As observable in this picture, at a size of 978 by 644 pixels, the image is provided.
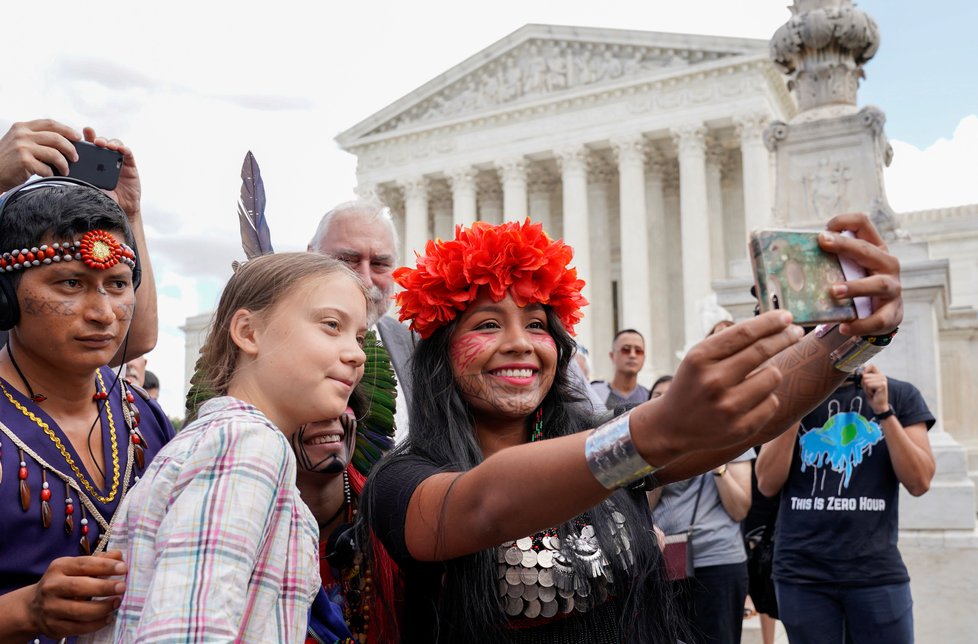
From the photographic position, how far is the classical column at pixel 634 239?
3703 cm

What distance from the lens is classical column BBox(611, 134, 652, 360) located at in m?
37.0

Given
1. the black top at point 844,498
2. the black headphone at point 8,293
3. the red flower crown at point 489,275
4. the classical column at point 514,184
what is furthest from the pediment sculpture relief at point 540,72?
the black headphone at point 8,293

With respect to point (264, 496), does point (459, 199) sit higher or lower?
higher

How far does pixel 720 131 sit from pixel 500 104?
11.1 metres

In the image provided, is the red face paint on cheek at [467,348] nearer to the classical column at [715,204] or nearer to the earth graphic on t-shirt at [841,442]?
the earth graphic on t-shirt at [841,442]

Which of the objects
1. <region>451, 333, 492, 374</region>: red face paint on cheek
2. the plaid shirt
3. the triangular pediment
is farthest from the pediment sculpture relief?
the plaid shirt

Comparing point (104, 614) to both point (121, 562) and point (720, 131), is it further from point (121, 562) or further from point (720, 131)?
point (720, 131)

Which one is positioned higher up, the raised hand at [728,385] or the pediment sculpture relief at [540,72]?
the pediment sculpture relief at [540,72]

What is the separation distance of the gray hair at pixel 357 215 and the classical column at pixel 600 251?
119 feet

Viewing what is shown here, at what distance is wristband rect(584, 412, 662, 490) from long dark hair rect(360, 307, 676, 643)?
2.29 feet

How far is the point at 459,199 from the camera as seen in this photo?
1682 inches

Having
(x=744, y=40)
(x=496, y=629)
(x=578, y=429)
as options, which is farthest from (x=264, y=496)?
(x=744, y=40)

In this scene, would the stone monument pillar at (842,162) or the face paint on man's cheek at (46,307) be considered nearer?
the face paint on man's cheek at (46,307)

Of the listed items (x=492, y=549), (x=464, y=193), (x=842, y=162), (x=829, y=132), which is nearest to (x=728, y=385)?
(x=492, y=549)
